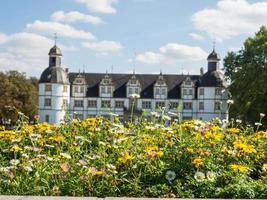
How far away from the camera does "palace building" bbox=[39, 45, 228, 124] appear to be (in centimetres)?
6488

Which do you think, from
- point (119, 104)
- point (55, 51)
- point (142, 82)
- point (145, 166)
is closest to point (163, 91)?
point (142, 82)

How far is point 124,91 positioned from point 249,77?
31.7 m

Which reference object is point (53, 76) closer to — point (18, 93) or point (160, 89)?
point (18, 93)

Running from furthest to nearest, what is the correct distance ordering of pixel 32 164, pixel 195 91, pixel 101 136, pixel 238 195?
1. pixel 195 91
2. pixel 101 136
3. pixel 32 164
4. pixel 238 195

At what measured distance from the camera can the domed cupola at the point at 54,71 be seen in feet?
213

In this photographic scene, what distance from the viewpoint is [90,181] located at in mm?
4992

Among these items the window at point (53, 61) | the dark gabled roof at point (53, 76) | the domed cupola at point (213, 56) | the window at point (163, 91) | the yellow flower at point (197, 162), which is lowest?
the yellow flower at point (197, 162)

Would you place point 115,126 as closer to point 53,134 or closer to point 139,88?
point 53,134

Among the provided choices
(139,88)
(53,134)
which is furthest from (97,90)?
(53,134)

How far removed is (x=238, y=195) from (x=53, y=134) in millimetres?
2931

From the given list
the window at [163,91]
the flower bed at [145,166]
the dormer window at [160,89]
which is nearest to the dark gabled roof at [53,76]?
the dormer window at [160,89]

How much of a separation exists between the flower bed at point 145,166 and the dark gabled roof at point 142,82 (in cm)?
5993

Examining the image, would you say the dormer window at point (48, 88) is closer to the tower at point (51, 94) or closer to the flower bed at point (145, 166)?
the tower at point (51, 94)

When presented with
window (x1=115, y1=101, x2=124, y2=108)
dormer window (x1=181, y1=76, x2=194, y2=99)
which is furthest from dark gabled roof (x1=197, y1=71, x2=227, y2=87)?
window (x1=115, y1=101, x2=124, y2=108)
